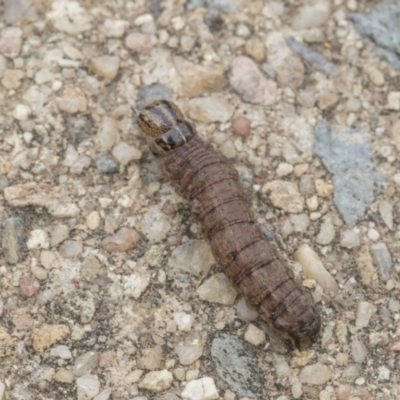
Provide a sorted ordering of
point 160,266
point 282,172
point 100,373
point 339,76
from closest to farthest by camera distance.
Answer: point 100,373 → point 160,266 → point 282,172 → point 339,76

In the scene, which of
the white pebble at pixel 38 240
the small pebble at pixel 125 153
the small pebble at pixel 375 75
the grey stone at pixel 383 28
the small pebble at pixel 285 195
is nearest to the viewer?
the white pebble at pixel 38 240

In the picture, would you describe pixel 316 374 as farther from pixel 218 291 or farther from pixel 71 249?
pixel 71 249

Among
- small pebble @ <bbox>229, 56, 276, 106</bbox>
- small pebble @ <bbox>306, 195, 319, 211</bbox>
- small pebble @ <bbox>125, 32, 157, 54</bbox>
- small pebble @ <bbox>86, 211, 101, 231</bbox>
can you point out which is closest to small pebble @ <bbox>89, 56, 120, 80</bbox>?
small pebble @ <bbox>125, 32, 157, 54</bbox>

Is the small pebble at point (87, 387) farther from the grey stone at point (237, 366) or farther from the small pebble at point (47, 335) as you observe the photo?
the grey stone at point (237, 366)

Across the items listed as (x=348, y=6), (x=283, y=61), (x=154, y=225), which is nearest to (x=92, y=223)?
(x=154, y=225)

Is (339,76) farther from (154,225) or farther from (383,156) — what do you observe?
(154,225)

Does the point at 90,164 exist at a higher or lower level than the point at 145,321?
higher

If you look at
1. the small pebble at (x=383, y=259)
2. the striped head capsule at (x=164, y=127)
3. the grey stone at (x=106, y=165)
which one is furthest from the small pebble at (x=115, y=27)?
the small pebble at (x=383, y=259)
